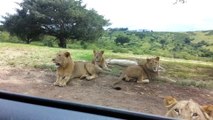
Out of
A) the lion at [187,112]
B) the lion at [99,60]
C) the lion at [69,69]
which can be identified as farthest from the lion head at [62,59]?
the lion at [187,112]

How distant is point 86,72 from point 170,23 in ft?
1.51

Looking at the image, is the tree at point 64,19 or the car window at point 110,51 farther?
the tree at point 64,19

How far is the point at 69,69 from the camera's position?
6.18 feet

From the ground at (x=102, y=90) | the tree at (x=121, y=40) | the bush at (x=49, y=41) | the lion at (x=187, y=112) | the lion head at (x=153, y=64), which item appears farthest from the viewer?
the bush at (x=49, y=41)

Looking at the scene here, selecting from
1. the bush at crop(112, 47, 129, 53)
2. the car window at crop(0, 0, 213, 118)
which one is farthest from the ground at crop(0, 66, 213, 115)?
the bush at crop(112, 47, 129, 53)

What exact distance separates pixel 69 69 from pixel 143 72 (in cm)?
38

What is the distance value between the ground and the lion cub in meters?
0.03

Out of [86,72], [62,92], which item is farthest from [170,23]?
[62,92]

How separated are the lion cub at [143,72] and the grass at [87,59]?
32 millimetres

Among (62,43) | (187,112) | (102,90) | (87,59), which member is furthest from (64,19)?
(187,112)

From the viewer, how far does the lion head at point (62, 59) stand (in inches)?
Answer: 73.3

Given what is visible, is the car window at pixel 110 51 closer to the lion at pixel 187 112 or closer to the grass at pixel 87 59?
the grass at pixel 87 59

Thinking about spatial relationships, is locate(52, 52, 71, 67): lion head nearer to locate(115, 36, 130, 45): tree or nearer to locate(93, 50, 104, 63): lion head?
locate(93, 50, 104, 63): lion head

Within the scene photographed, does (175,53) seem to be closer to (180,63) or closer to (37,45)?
(180,63)
